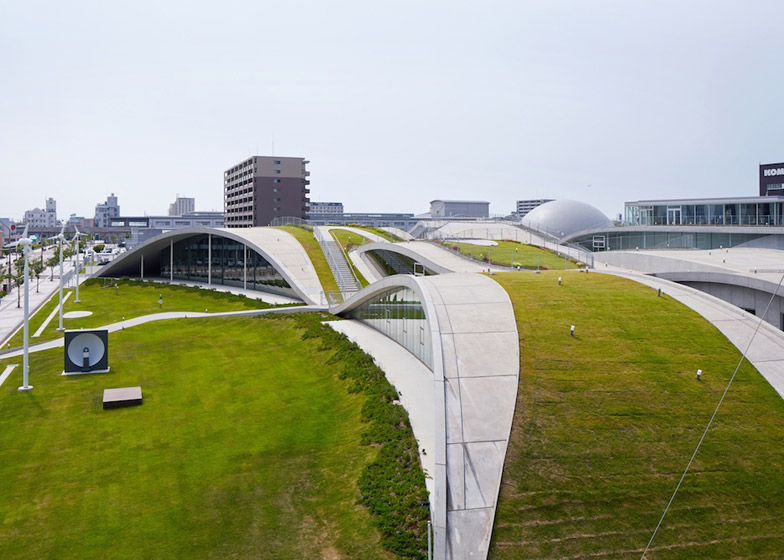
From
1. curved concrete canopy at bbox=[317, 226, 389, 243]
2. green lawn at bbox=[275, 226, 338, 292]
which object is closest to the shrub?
green lawn at bbox=[275, 226, 338, 292]

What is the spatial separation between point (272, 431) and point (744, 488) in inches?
513

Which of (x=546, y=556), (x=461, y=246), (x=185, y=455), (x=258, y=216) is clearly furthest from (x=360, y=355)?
(x=258, y=216)

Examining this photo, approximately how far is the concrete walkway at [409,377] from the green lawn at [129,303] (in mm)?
13277

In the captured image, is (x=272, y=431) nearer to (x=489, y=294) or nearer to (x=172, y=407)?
(x=172, y=407)

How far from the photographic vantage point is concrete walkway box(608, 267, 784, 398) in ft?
53.1

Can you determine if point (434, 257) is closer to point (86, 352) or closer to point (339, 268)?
point (339, 268)

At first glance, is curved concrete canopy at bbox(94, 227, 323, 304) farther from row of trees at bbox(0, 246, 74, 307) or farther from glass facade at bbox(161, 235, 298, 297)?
row of trees at bbox(0, 246, 74, 307)

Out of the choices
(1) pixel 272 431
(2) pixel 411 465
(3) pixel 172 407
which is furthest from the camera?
(3) pixel 172 407

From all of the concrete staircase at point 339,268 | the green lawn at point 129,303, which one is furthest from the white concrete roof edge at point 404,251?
the green lawn at point 129,303

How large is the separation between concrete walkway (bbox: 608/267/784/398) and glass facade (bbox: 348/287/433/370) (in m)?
9.36

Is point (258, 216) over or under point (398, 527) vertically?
over

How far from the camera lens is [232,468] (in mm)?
15500

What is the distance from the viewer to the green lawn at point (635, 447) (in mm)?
11438

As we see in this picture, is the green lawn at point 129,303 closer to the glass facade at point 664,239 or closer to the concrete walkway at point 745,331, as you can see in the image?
the concrete walkway at point 745,331
